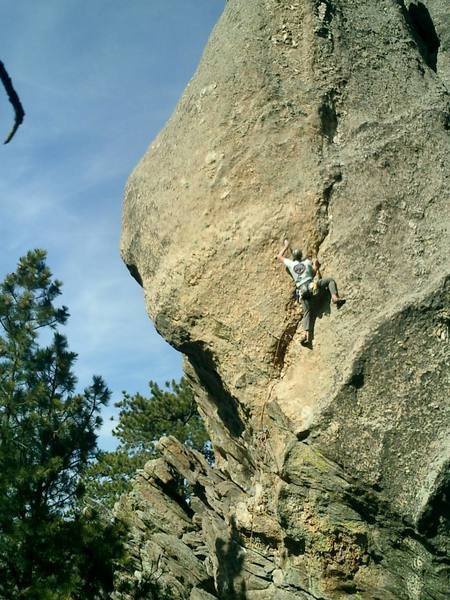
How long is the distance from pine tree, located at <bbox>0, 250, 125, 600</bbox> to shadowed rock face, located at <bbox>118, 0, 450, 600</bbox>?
155 cm

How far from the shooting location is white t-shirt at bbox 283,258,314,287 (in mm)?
8156

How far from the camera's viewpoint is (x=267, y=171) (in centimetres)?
902

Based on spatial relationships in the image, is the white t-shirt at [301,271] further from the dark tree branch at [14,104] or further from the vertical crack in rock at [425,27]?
the dark tree branch at [14,104]

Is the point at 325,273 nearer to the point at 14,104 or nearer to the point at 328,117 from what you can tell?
the point at 328,117

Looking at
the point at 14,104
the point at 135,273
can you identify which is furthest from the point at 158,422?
the point at 14,104

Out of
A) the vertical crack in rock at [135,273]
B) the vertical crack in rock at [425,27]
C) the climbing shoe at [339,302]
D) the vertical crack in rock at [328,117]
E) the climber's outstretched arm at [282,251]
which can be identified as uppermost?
the vertical crack in rock at [425,27]

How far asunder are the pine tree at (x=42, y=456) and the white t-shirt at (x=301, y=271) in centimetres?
332

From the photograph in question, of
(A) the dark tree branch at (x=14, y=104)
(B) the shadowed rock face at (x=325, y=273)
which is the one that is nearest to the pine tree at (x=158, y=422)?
(B) the shadowed rock face at (x=325, y=273)

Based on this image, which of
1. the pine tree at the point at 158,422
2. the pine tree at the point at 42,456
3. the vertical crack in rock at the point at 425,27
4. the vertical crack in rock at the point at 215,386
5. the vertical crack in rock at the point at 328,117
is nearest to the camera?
the pine tree at the point at 42,456

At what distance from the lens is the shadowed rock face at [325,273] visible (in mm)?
7383

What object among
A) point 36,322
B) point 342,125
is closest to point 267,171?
point 342,125

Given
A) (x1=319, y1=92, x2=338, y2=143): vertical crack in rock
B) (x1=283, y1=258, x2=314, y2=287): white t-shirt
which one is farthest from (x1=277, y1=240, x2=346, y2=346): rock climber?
(x1=319, y1=92, x2=338, y2=143): vertical crack in rock

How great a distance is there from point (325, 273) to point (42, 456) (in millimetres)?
4043

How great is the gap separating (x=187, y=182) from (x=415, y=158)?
3049 millimetres
